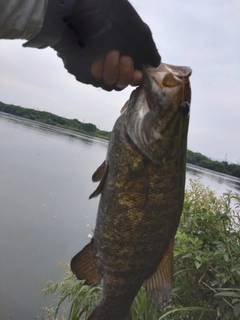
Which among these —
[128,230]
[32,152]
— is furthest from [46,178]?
[128,230]

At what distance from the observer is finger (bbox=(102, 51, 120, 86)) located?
1.38m

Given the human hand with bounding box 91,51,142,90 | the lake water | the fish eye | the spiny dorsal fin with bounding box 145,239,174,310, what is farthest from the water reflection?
the human hand with bounding box 91,51,142,90

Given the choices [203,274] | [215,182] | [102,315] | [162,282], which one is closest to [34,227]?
[203,274]

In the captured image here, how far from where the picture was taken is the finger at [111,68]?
54.1 inches

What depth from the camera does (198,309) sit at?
234 centimetres

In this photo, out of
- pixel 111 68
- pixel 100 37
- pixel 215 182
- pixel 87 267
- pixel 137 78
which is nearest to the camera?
pixel 100 37

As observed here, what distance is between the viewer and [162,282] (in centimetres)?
177

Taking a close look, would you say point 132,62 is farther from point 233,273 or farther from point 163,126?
point 233,273

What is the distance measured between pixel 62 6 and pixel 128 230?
3.76 ft

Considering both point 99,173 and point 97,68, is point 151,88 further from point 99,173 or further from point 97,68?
point 99,173

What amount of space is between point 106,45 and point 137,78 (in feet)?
0.79

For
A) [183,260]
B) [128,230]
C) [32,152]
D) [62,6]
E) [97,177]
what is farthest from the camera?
[32,152]

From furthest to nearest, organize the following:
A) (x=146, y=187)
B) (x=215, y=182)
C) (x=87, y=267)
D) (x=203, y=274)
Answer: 1. (x=215, y=182)
2. (x=203, y=274)
3. (x=87, y=267)
4. (x=146, y=187)

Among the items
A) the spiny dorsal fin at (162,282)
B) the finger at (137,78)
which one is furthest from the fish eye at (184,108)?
the spiny dorsal fin at (162,282)
